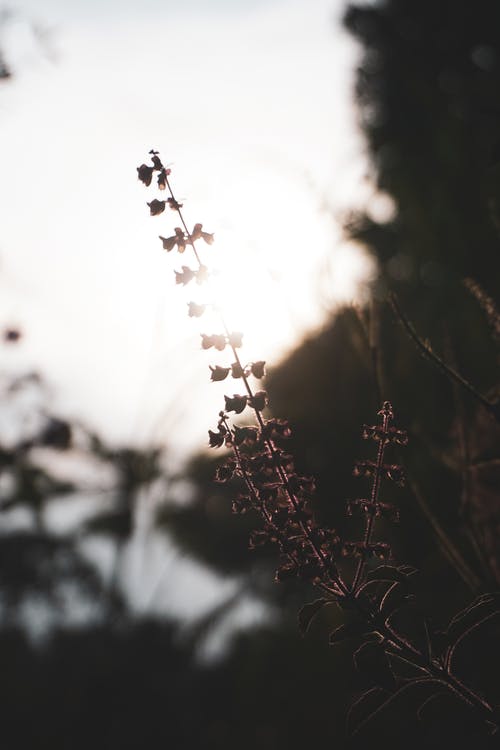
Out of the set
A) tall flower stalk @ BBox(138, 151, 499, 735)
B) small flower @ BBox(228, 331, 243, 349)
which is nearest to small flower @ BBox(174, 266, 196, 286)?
tall flower stalk @ BBox(138, 151, 499, 735)

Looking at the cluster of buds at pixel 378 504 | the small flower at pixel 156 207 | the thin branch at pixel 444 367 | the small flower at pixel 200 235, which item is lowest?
the cluster of buds at pixel 378 504

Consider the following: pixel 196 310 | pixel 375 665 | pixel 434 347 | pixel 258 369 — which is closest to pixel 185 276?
pixel 196 310

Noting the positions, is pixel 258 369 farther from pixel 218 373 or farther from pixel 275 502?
pixel 275 502

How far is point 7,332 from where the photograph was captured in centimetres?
220

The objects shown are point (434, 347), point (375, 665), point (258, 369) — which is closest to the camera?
point (375, 665)

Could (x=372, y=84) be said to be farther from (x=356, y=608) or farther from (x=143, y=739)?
(x=143, y=739)

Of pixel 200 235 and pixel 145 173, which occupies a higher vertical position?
pixel 145 173

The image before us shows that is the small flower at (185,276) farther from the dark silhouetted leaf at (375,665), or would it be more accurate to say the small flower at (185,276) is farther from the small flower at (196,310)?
the dark silhouetted leaf at (375,665)

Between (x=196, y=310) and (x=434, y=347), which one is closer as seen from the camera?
(x=196, y=310)

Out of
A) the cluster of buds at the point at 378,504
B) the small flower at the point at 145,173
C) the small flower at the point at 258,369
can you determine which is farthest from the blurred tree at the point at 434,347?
the small flower at the point at 145,173

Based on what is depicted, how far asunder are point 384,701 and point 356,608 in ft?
0.63

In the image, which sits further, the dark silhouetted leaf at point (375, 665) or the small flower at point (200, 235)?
the small flower at point (200, 235)

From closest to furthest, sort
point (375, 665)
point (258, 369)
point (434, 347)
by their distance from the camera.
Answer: point (375, 665) < point (258, 369) < point (434, 347)

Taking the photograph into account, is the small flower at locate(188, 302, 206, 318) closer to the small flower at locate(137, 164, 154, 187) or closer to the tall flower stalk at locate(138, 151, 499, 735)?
the tall flower stalk at locate(138, 151, 499, 735)
